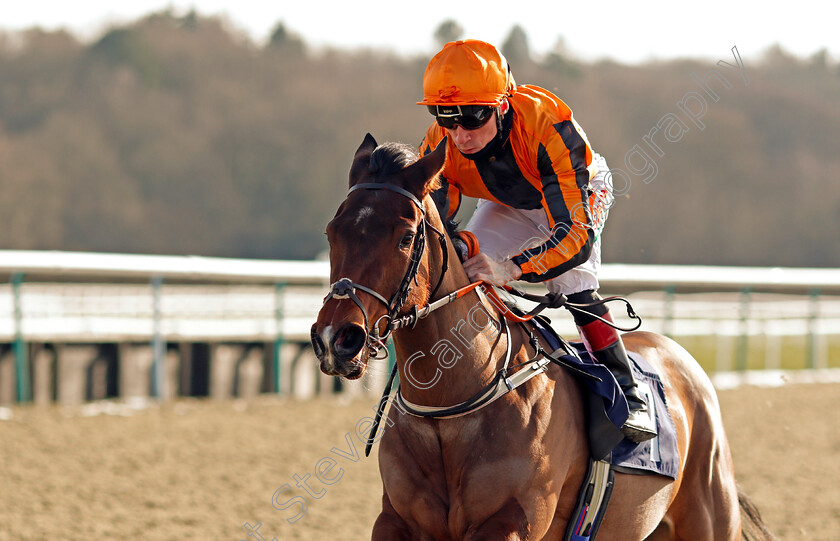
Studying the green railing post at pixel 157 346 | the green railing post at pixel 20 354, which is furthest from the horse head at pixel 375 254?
the green railing post at pixel 157 346

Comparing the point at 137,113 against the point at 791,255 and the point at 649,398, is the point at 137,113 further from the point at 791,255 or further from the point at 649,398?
the point at 649,398

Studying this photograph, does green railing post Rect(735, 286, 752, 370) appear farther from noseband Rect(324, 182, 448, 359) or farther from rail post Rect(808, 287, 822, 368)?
noseband Rect(324, 182, 448, 359)

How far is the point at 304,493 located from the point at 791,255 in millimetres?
39230

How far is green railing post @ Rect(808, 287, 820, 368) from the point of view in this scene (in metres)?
11.4

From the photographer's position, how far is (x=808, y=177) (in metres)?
43.5

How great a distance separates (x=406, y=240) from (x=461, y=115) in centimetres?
55

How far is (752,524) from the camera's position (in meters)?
3.94

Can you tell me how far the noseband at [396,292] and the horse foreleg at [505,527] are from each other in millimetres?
554

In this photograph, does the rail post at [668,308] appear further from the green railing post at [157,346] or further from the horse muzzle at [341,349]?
the horse muzzle at [341,349]

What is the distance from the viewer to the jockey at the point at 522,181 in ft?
8.92

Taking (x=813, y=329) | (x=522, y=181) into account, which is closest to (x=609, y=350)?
(x=522, y=181)

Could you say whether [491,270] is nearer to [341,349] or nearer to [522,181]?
A: [522,181]

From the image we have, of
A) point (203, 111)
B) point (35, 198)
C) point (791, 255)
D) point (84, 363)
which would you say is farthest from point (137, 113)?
point (84, 363)

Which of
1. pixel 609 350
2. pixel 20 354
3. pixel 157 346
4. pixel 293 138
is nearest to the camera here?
pixel 609 350
